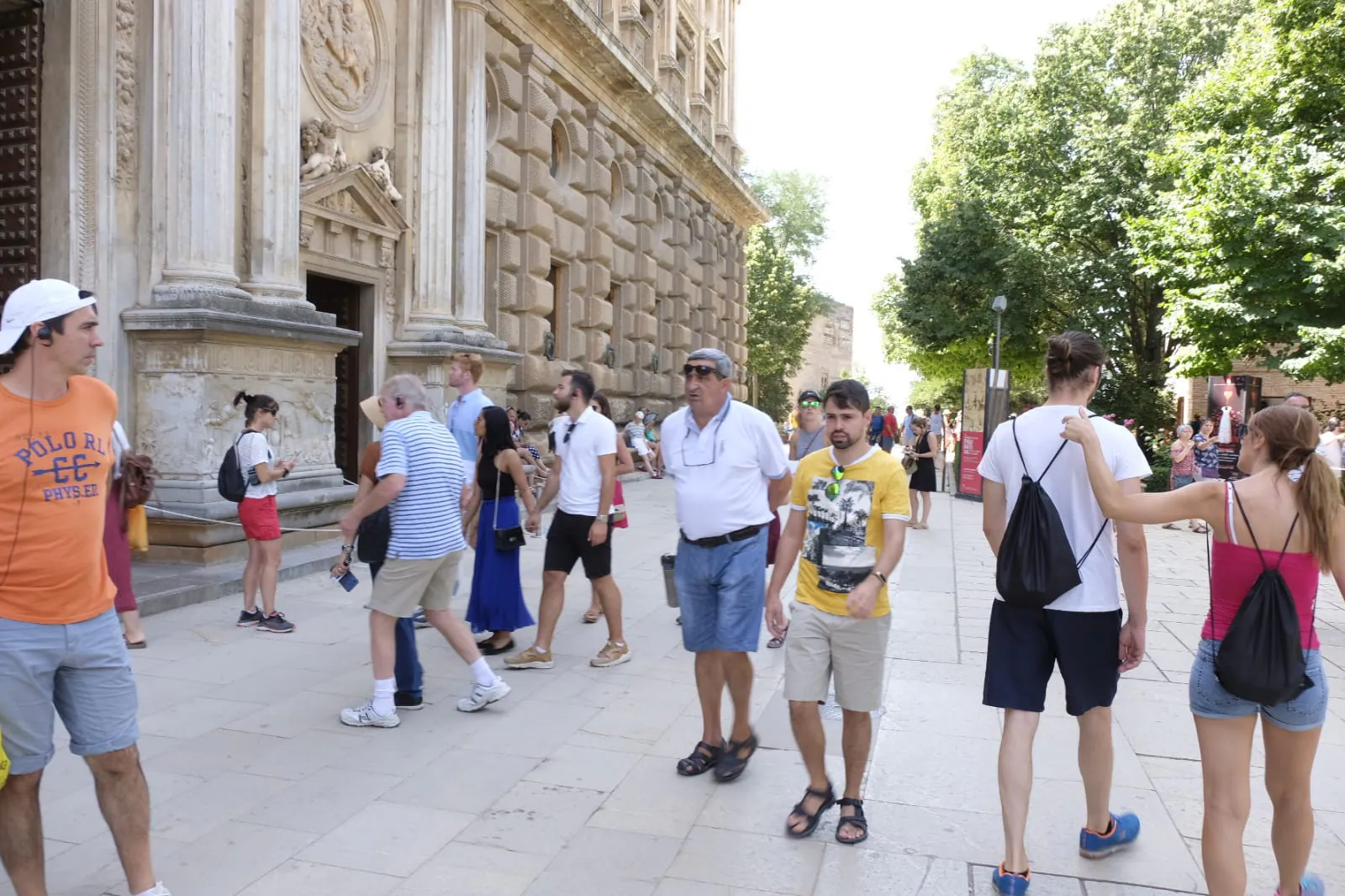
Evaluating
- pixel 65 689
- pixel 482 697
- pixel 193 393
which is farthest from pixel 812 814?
pixel 193 393

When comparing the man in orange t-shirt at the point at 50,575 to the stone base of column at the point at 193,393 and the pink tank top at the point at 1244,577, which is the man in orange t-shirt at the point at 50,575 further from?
the stone base of column at the point at 193,393

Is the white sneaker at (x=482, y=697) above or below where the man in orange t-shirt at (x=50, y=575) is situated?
below

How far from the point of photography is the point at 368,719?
214 inches

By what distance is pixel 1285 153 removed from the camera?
19328 millimetres

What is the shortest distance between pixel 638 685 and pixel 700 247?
24310mm

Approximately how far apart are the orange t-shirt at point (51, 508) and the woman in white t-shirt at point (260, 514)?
14.5 ft

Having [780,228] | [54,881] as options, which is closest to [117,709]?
[54,881]

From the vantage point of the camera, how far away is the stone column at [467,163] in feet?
48.2

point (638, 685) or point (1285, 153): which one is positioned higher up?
point (1285, 153)

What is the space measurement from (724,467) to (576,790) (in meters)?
1.57

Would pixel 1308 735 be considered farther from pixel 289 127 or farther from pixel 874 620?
pixel 289 127

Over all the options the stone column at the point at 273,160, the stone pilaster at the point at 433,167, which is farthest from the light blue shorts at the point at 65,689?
the stone pilaster at the point at 433,167

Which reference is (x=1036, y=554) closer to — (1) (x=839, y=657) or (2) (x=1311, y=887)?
(1) (x=839, y=657)

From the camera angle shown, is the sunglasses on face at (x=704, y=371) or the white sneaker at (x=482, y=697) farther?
the white sneaker at (x=482, y=697)
